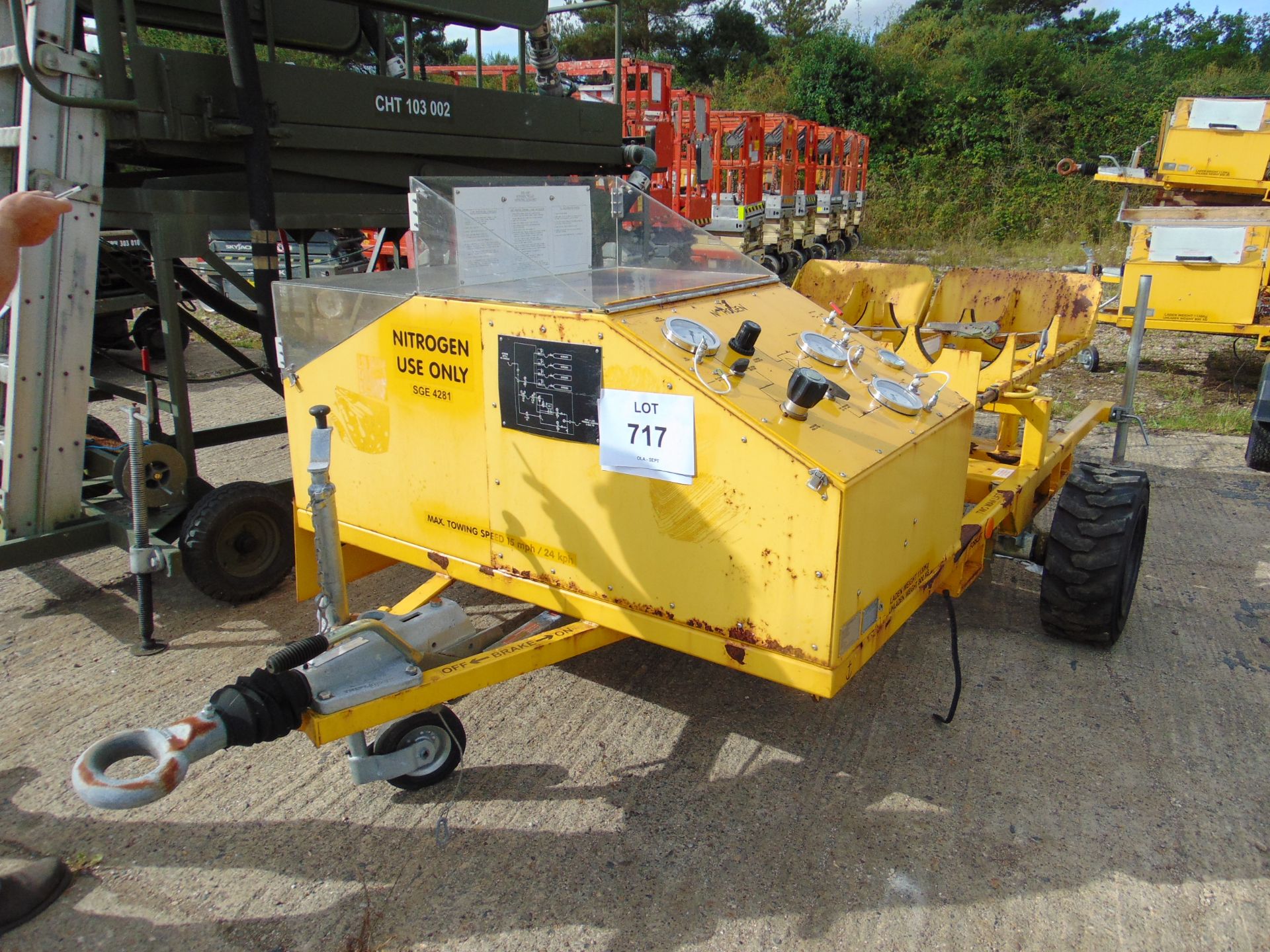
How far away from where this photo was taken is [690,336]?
8.35 ft

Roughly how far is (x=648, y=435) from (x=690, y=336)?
A: 12.8 inches

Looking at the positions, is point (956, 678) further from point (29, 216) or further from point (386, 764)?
point (29, 216)

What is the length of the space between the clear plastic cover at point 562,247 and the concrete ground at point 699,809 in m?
1.52

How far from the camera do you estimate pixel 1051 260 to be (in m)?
18.3

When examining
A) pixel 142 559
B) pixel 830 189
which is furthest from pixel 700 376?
pixel 830 189

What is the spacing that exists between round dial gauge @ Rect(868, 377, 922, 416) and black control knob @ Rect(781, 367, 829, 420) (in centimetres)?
48

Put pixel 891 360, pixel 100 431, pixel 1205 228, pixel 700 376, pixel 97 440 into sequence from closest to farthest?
pixel 700 376 → pixel 891 360 → pixel 97 440 → pixel 100 431 → pixel 1205 228

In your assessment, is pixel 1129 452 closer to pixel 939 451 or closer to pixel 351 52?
pixel 939 451

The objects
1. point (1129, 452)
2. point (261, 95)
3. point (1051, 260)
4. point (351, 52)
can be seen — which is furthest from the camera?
point (1051, 260)

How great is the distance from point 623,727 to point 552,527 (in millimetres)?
851

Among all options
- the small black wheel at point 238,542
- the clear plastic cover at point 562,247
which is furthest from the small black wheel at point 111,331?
the clear plastic cover at point 562,247

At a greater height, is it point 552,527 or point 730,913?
point 552,527

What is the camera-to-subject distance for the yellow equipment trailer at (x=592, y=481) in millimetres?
2297

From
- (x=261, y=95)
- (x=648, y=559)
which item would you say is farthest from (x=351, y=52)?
(x=648, y=559)
